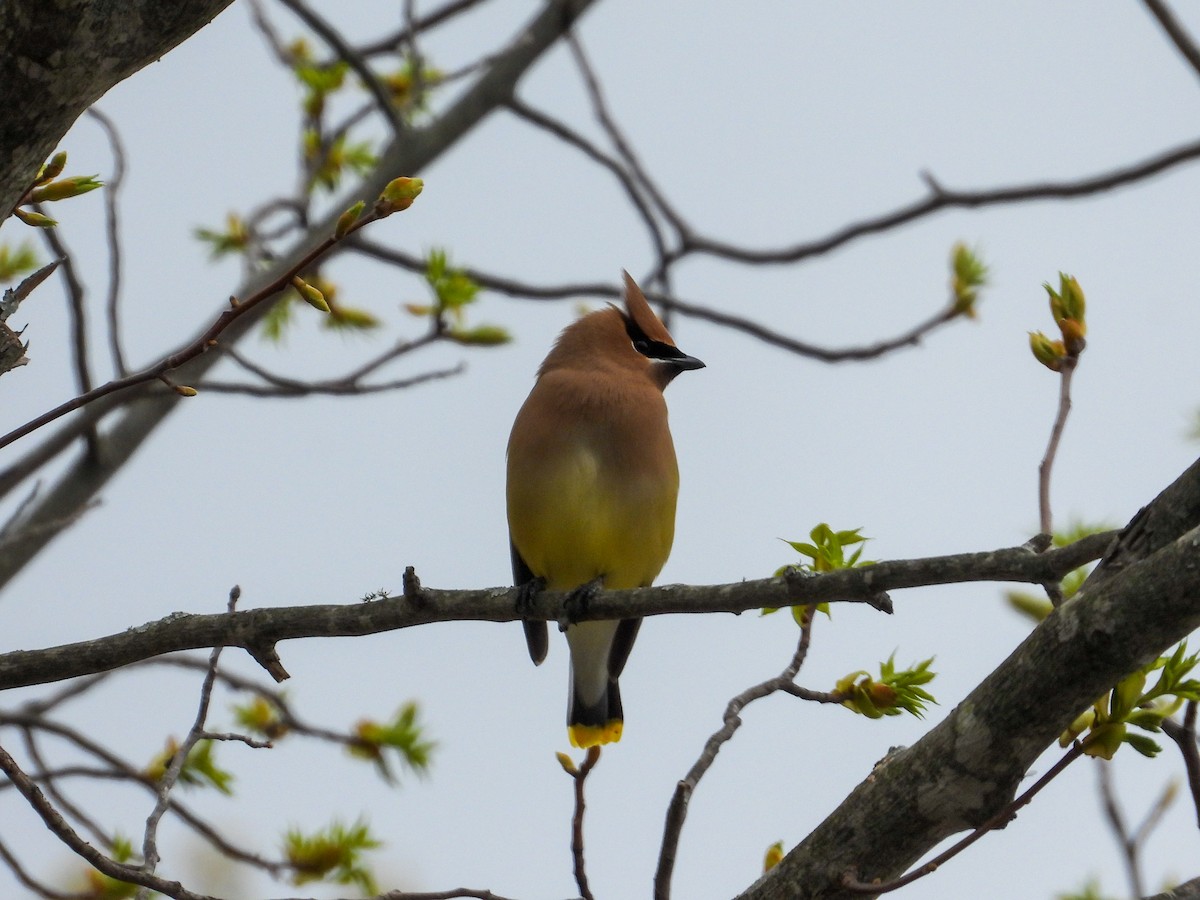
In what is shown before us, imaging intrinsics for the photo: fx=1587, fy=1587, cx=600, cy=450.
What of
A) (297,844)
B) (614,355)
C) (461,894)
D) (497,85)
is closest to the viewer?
(461,894)

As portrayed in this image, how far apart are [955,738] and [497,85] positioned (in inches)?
177

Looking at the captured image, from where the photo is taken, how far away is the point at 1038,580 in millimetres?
2584

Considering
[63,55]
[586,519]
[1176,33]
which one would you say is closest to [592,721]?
[586,519]

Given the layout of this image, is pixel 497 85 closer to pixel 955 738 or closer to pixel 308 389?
pixel 308 389

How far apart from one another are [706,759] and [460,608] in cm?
60

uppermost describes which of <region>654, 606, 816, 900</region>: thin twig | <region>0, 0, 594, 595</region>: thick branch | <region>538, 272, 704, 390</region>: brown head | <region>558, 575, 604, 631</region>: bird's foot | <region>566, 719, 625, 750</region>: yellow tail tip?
<region>0, 0, 594, 595</region>: thick branch

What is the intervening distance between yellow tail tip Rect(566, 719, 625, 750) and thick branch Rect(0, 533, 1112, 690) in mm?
2561

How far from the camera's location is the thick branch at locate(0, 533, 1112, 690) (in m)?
2.62

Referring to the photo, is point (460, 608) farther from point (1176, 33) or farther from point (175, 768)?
point (1176, 33)

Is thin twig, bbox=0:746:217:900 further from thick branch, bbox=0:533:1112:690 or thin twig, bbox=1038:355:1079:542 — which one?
thin twig, bbox=1038:355:1079:542

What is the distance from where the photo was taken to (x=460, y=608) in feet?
10.7

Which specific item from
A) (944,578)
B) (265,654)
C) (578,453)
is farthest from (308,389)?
(944,578)

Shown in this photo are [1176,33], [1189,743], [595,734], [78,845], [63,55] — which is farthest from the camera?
[595,734]

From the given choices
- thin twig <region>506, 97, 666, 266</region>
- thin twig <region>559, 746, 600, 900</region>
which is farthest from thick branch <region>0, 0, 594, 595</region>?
thin twig <region>559, 746, 600, 900</region>
